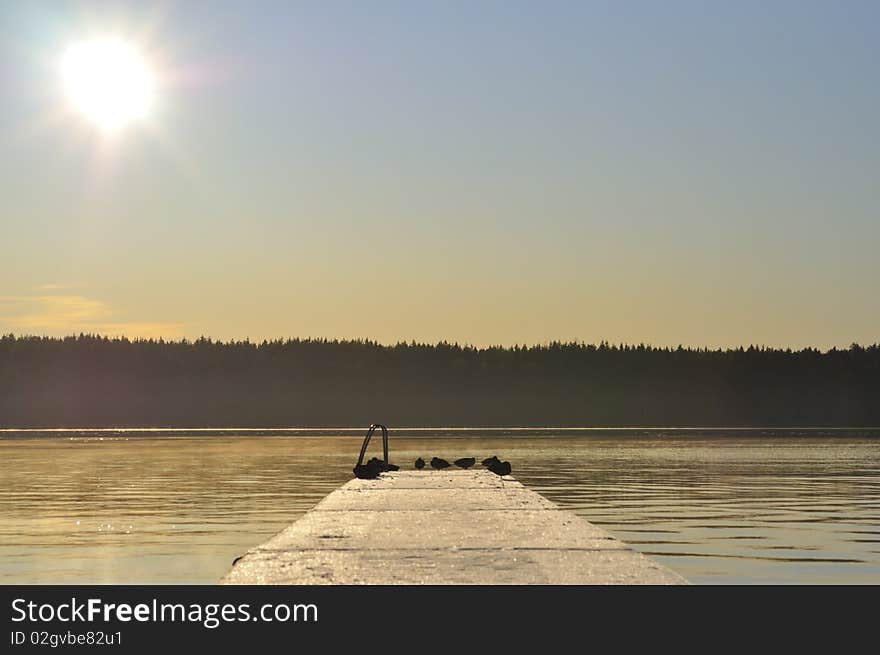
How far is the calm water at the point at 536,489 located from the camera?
2139 cm

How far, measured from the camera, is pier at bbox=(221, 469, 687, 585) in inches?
511

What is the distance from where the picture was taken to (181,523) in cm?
2892

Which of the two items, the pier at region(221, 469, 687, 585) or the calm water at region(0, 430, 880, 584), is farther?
the calm water at region(0, 430, 880, 584)

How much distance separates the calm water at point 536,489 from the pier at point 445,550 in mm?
2655

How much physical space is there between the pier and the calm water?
2.66 m

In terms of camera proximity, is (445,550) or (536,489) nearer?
(445,550)

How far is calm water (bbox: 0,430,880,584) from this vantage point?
21.4m

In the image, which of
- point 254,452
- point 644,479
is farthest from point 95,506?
point 254,452

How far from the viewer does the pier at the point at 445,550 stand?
1297cm

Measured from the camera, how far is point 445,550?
49.8 feet

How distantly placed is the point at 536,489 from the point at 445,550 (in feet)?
81.3

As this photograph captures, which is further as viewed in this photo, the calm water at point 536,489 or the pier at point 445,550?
the calm water at point 536,489
